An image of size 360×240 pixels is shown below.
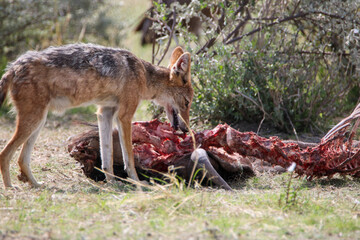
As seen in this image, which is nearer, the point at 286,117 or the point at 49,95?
the point at 49,95

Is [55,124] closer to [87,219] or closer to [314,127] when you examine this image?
[314,127]

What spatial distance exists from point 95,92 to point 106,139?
22.6 inches

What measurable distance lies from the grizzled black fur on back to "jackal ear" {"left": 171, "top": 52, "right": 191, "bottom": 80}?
1.83 feet

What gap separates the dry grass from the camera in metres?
3.42

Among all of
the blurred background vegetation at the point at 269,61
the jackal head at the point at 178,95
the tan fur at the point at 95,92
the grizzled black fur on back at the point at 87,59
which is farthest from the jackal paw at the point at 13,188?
the blurred background vegetation at the point at 269,61

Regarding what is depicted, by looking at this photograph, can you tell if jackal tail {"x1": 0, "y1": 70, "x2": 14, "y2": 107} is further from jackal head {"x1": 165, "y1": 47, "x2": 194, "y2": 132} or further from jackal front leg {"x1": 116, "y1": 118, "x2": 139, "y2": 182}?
jackal head {"x1": 165, "y1": 47, "x2": 194, "y2": 132}

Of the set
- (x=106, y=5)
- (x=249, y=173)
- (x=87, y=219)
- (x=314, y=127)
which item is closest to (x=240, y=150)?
(x=249, y=173)

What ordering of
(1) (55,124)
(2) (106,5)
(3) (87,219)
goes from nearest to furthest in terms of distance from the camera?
(3) (87,219)
(1) (55,124)
(2) (106,5)

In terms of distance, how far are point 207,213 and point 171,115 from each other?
239 cm

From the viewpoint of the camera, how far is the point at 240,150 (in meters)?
5.07

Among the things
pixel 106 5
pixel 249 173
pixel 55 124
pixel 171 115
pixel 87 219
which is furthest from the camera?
pixel 106 5

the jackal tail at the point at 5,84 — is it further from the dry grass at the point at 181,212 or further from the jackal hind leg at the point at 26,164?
the dry grass at the point at 181,212

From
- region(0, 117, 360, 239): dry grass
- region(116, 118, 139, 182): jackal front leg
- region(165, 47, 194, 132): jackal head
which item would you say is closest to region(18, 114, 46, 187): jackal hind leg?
region(0, 117, 360, 239): dry grass

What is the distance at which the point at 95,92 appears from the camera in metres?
5.14
